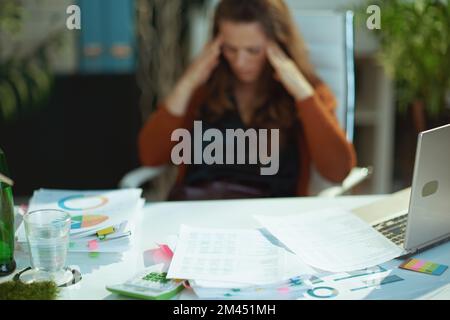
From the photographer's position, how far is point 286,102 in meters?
1.95

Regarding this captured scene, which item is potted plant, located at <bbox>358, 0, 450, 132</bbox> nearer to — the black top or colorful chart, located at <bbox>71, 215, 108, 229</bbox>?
the black top

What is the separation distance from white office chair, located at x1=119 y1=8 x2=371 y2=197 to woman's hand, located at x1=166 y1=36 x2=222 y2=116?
0.62ft

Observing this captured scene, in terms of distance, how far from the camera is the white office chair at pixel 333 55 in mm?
1934

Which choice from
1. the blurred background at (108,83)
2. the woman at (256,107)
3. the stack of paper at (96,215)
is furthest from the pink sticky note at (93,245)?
the blurred background at (108,83)

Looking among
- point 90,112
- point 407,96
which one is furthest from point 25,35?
point 407,96

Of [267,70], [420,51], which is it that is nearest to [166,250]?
[267,70]

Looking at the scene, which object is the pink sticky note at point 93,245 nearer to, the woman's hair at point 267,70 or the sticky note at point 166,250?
the sticky note at point 166,250

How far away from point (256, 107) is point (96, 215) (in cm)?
76

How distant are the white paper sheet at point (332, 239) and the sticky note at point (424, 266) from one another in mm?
30

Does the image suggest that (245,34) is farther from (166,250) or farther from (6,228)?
(6,228)

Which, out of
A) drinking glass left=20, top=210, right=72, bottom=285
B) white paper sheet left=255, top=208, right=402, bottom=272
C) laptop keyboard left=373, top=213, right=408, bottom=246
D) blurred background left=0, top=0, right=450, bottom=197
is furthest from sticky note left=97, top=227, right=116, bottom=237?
blurred background left=0, top=0, right=450, bottom=197

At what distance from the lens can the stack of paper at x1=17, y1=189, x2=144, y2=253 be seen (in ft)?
3.93

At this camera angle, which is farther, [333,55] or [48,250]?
[333,55]

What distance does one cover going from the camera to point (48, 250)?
1.07m
